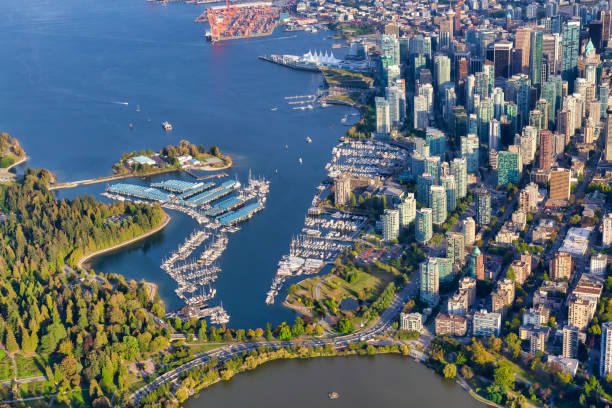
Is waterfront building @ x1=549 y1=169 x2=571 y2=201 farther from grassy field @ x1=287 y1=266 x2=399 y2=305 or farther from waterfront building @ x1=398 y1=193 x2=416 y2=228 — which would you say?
grassy field @ x1=287 y1=266 x2=399 y2=305

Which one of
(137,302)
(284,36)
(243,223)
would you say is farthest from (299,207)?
(284,36)

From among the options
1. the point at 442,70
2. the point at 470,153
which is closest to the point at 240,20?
the point at 442,70

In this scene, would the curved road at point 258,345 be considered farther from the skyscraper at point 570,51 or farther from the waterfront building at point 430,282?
the skyscraper at point 570,51

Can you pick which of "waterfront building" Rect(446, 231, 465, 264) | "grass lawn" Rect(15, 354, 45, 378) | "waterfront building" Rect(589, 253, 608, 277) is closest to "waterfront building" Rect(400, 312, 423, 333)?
"waterfront building" Rect(446, 231, 465, 264)

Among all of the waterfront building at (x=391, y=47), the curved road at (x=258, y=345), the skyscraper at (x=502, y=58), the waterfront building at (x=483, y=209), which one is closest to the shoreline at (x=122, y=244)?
the curved road at (x=258, y=345)

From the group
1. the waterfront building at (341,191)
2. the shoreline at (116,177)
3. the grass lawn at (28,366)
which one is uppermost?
the waterfront building at (341,191)

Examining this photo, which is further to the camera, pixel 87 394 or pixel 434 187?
pixel 434 187

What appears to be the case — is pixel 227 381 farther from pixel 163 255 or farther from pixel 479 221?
pixel 479 221
